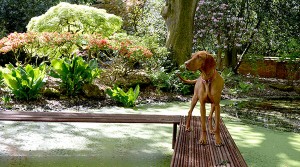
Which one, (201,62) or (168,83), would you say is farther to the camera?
(168,83)

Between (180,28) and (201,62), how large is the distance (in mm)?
6727

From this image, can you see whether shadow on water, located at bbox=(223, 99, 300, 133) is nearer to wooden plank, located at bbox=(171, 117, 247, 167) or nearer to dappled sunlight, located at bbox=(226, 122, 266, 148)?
dappled sunlight, located at bbox=(226, 122, 266, 148)

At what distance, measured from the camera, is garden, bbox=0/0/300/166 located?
3.91 m

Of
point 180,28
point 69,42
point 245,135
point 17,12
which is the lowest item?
point 245,135

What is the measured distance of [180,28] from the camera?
9.24 metres

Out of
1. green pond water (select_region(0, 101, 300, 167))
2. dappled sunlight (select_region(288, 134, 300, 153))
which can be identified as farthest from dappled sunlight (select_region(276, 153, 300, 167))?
dappled sunlight (select_region(288, 134, 300, 153))

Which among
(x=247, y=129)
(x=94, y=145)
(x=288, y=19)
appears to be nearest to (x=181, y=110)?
(x=247, y=129)

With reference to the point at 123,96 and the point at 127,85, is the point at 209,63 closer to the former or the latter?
the point at 123,96

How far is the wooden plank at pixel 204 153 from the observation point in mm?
2324

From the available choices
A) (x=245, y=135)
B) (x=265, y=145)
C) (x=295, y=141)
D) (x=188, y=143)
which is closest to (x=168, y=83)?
(x=245, y=135)

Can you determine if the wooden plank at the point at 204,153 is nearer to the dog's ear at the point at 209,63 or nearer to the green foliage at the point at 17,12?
the dog's ear at the point at 209,63

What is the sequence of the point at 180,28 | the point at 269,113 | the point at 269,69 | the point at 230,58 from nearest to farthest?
the point at 269,113 < the point at 180,28 < the point at 230,58 < the point at 269,69

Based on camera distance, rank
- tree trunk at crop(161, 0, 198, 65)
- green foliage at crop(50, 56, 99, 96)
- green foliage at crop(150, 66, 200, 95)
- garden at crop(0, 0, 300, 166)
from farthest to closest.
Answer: tree trunk at crop(161, 0, 198, 65) → green foliage at crop(150, 66, 200, 95) → green foliage at crop(50, 56, 99, 96) → garden at crop(0, 0, 300, 166)

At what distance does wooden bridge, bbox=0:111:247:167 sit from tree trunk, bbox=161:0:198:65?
5.50 m
